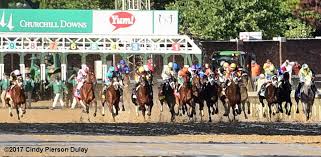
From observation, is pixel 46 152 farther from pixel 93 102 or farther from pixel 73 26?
pixel 73 26

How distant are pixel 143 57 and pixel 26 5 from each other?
4051 centimetres

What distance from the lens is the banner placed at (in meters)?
48.5

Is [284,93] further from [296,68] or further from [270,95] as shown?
[296,68]

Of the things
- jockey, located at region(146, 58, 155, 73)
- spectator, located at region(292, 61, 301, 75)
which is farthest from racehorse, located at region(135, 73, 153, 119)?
spectator, located at region(292, 61, 301, 75)

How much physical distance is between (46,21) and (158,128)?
764 inches

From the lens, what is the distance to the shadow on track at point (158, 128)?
28234mm

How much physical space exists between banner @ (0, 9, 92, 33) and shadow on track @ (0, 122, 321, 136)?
16400 mm

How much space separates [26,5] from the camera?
86875mm

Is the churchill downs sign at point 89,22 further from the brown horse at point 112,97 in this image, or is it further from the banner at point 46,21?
the brown horse at point 112,97

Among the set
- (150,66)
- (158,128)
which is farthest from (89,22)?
(158,128)

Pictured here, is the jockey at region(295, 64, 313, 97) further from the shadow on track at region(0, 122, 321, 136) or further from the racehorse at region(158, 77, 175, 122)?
the racehorse at region(158, 77, 175, 122)

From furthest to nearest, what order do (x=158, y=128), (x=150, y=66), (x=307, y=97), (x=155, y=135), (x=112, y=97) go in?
(x=150, y=66) < (x=307, y=97) < (x=112, y=97) < (x=158, y=128) < (x=155, y=135)

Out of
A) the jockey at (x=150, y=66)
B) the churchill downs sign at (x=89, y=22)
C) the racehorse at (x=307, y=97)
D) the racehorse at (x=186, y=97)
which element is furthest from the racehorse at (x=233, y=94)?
the churchill downs sign at (x=89, y=22)

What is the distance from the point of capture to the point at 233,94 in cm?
3562
